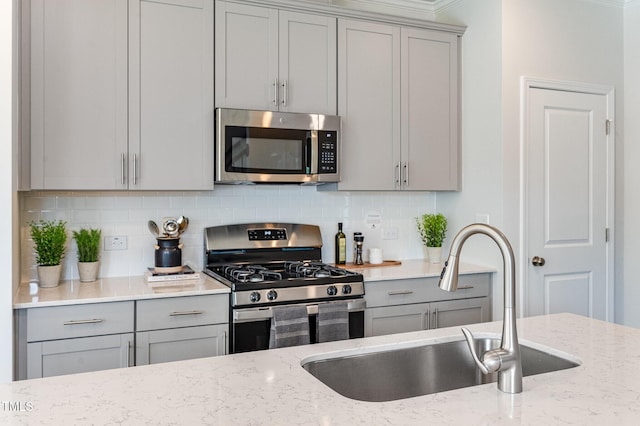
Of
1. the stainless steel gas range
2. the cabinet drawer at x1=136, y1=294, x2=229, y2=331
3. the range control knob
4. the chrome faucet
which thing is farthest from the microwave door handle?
the chrome faucet

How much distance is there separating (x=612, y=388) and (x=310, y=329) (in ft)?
6.02

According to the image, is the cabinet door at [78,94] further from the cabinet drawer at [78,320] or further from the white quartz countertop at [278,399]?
the white quartz countertop at [278,399]

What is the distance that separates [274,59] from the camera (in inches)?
130

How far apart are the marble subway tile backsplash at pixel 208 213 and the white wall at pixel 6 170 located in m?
0.70

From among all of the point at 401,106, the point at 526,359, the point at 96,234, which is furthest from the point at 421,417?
the point at 401,106

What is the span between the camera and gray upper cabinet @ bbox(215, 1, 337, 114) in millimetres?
3188

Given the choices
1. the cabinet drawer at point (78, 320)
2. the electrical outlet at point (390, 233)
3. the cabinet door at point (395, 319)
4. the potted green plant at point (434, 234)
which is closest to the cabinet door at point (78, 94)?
the cabinet drawer at point (78, 320)

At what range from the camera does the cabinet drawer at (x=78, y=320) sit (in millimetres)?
2486

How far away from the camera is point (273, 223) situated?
143 inches

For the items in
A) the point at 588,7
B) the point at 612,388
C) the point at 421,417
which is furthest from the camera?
the point at 588,7

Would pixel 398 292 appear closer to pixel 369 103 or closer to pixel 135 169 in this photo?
pixel 369 103

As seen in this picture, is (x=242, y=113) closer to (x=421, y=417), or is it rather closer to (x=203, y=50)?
(x=203, y=50)

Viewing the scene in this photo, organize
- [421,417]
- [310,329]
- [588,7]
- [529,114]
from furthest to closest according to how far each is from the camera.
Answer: [588,7] → [529,114] → [310,329] → [421,417]

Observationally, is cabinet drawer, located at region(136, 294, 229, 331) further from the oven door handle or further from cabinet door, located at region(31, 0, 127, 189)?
cabinet door, located at region(31, 0, 127, 189)
